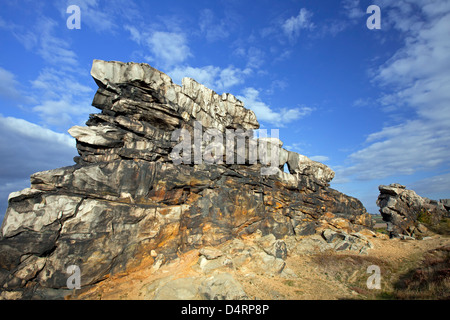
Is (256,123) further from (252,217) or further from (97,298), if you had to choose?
(97,298)

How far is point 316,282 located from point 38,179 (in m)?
26.1

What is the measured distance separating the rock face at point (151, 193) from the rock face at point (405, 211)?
35.1 ft

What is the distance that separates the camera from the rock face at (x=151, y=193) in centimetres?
1483

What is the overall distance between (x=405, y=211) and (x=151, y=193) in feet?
156

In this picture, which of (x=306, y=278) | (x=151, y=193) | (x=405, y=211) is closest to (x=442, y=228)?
(x=405, y=211)

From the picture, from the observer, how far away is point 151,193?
20250 mm

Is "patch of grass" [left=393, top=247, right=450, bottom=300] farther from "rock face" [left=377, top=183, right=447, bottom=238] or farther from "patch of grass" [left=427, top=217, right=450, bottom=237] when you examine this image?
"patch of grass" [left=427, top=217, right=450, bottom=237]

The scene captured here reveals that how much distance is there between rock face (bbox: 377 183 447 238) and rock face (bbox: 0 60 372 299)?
35.1 ft

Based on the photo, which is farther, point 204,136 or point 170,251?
point 204,136

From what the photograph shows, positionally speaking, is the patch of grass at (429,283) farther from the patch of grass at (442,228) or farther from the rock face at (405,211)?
the patch of grass at (442,228)

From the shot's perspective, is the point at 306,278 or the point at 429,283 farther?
the point at 306,278

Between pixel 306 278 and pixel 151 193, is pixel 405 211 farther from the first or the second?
pixel 151 193

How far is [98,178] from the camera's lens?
17.8m

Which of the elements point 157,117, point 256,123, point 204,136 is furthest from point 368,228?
point 157,117
